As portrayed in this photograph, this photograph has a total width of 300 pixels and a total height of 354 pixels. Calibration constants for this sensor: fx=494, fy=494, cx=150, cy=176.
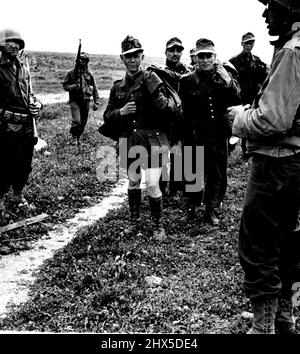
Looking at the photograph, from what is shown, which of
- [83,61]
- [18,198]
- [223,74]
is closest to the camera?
[223,74]

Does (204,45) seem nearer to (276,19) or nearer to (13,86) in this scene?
(13,86)

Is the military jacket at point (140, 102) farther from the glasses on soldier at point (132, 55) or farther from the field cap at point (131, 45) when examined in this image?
the field cap at point (131, 45)

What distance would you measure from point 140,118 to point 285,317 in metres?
3.74

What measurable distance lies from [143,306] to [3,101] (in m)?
4.35

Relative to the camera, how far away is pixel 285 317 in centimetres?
452

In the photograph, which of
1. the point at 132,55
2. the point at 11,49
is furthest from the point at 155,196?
the point at 11,49

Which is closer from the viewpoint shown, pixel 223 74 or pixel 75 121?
pixel 223 74

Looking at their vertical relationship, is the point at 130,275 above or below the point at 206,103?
below

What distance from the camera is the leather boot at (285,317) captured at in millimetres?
4520

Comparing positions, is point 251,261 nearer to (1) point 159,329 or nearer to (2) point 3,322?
(1) point 159,329

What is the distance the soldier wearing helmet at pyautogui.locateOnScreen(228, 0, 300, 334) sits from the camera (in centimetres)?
363

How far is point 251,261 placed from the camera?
4.10 meters

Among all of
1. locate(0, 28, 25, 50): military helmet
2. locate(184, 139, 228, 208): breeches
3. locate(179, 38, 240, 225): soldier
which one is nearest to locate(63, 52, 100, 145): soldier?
locate(0, 28, 25, 50): military helmet

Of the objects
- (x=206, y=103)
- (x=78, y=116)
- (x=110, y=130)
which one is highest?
(x=206, y=103)
